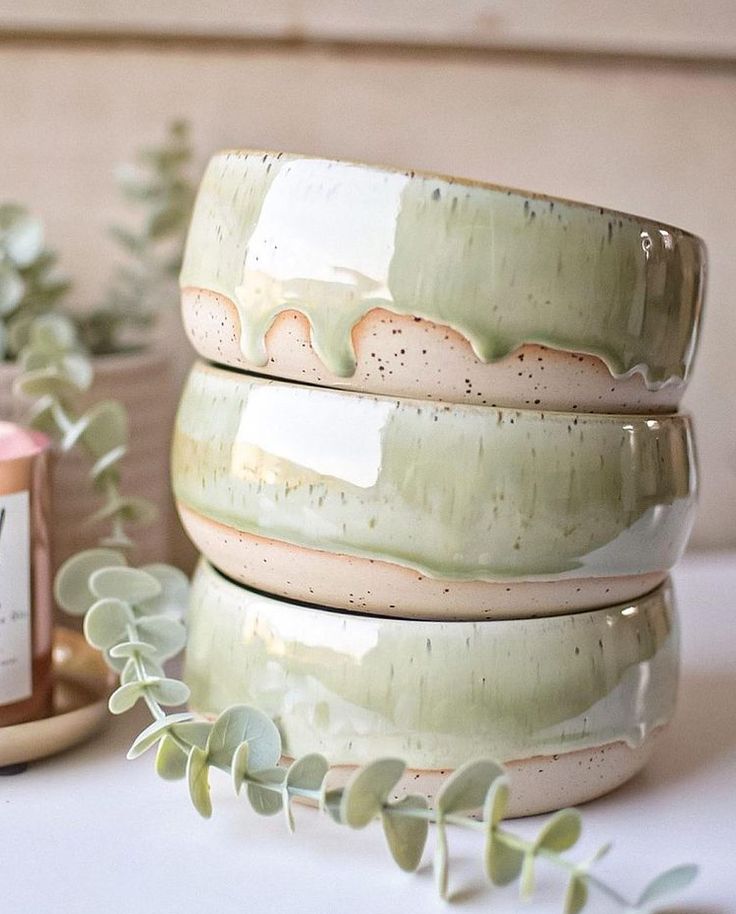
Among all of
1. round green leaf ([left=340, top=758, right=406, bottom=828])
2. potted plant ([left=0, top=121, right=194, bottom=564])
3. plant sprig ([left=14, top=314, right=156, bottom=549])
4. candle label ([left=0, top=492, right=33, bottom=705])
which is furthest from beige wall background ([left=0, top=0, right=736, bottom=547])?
round green leaf ([left=340, top=758, right=406, bottom=828])

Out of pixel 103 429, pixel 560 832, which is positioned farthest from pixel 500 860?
pixel 103 429

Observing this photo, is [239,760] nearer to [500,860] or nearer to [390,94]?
[500,860]

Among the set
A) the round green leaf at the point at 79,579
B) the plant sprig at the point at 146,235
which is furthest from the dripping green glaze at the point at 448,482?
the plant sprig at the point at 146,235

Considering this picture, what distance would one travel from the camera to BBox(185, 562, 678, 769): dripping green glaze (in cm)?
30

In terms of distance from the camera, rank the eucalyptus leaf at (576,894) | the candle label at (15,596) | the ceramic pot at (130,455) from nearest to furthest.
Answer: the eucalyptus leaf at (576,894)
the candle label at (15,596)
the ceramic pot at (130,455)

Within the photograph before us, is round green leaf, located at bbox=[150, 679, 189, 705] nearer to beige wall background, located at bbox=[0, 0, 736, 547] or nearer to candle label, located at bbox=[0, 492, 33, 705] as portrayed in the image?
candle label, located at bbox=[0, 492, 33, 705]

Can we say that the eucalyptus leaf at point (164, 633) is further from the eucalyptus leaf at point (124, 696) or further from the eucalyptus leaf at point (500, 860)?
the eucalyptus leaf at point (500, 860)

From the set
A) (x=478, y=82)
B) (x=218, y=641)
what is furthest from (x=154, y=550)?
(x=478, y=82)

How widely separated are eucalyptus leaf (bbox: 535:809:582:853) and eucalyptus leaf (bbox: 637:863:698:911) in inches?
0.8

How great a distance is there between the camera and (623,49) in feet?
1.87

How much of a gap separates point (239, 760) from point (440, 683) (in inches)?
2.2

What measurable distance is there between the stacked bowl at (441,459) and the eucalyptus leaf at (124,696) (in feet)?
0.08

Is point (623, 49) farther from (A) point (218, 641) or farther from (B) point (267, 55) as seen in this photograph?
(A) point (218, 641)

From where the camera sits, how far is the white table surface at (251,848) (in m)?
0.27
